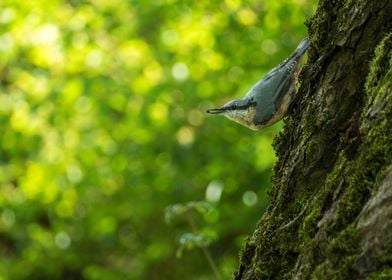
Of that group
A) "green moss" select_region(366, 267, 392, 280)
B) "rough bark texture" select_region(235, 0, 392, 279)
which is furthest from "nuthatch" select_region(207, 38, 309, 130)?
"green moss" select_region(366, 267, 392, 280)

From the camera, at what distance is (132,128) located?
7.82 m

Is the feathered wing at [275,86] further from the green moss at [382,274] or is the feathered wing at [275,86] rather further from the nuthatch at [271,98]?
the green moss at [382,274]

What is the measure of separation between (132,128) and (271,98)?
4649mm

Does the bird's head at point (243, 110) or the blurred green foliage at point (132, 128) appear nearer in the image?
the bird's head at point (243, 110)

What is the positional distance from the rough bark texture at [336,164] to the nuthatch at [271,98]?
526 mm

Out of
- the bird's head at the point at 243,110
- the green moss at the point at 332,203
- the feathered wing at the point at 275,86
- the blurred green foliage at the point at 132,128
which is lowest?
the green moss at the point at 332,203

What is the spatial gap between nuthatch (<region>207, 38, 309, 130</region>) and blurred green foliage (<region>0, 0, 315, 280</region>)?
294 cm

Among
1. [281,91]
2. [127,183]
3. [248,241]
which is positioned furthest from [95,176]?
[248,241]

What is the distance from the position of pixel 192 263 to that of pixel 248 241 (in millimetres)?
5326

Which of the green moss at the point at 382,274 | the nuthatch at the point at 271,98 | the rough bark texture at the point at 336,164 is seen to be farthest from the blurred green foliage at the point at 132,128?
the green moss at the point at 382,274

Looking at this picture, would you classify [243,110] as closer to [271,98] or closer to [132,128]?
[271,98]

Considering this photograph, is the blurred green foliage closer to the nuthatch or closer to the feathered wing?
the nuthatch

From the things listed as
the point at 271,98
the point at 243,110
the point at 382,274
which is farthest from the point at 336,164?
the point at 243,110

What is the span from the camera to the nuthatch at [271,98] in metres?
3.16
